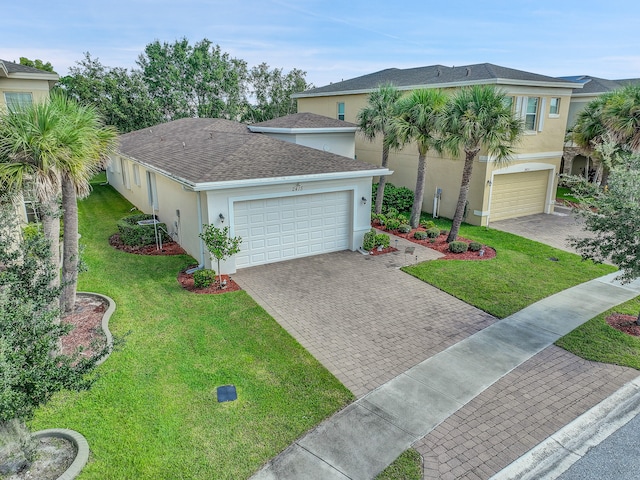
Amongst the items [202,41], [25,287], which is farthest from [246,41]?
[25,287]

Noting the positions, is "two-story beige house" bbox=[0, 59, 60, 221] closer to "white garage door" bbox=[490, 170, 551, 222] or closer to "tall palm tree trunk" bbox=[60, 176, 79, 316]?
"tall palm tree trunk" bbox=[60, 176, 79, 316]

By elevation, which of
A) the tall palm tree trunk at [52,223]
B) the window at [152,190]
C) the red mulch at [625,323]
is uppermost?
the tall palm tree trunk at [52,223]

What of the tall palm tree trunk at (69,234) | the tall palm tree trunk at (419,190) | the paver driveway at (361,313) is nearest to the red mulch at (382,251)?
the paver driveway at (361,313)

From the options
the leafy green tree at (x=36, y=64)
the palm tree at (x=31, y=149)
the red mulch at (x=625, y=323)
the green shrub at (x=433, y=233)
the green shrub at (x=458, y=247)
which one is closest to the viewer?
the palm tree at (x=31, y=149)

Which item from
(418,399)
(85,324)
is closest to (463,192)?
(418,399)

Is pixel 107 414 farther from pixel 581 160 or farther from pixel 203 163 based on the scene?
pixel 581 160

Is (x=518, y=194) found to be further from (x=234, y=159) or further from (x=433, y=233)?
(x=234, y=159)

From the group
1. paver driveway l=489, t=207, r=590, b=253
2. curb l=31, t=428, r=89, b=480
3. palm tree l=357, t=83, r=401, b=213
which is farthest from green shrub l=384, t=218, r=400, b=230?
curb l=31, t=428, r=89, b=480

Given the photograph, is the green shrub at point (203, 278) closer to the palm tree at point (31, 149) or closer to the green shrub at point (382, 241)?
the palm tree at point (31, 149)
